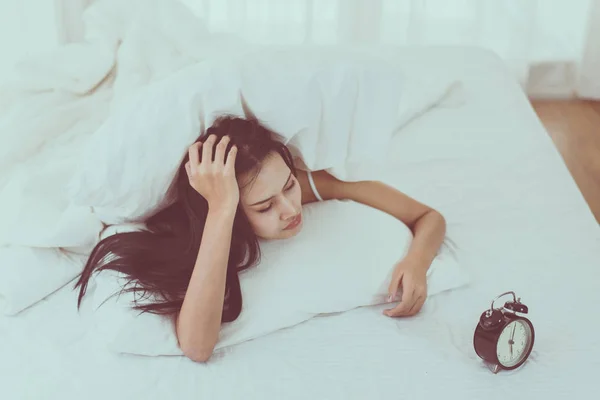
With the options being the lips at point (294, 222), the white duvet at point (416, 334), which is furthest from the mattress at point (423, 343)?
the lips at point (294, 222)

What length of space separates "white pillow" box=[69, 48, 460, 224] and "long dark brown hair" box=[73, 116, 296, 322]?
0.03 m

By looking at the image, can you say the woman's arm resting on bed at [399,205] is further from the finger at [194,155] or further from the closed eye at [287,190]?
the finger at [194,155]

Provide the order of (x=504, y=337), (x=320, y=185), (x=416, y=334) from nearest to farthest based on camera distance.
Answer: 1. (x=504, y=337)
2. (x=416, y=334)
3. (x=320, y=185)

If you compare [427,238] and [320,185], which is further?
[320,185]

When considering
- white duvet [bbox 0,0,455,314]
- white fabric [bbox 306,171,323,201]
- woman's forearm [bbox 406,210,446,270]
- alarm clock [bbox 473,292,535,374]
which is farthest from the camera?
white fabric [bbox 306,171,323,201]

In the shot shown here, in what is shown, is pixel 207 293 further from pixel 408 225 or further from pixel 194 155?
pixel 408 225

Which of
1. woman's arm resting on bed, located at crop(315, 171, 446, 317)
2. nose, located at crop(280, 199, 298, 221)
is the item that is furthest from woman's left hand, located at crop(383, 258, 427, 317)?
nose, located at crop(280, 199, 298, 221)

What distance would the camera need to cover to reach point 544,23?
3.06 metres

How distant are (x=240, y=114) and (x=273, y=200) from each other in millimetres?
157

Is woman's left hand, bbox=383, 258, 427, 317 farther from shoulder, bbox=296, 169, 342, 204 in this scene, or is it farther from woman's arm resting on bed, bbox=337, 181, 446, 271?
shoulder, bbox=296, 169, 342, 204

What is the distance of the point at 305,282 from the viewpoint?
4.10 ft

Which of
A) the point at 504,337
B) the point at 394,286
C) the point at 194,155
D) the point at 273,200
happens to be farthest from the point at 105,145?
the point at 504,337

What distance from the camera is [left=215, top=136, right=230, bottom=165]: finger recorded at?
1.18 m

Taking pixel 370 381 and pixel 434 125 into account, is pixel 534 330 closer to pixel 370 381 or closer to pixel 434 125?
pixel 370 381
